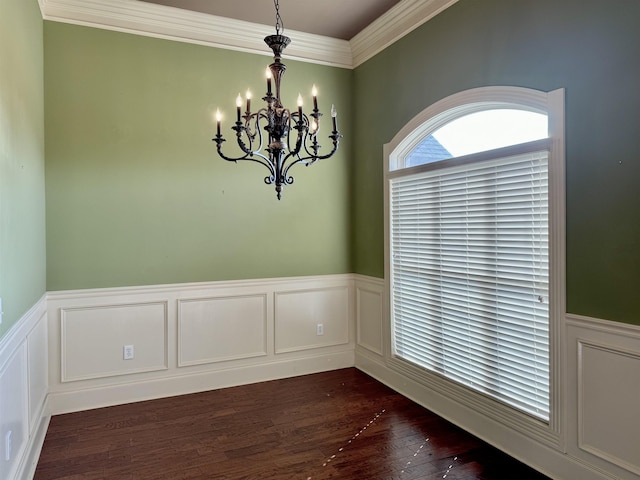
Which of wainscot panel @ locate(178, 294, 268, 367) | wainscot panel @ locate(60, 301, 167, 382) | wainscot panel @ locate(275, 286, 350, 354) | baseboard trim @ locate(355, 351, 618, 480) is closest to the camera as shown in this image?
baseboard trim @ locate(355, 351, 618, 480)

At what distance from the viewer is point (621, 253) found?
2.21 metres

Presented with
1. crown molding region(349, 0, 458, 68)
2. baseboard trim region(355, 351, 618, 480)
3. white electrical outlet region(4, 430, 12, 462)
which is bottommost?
baseboard trim region(355, 351, 618, 480)

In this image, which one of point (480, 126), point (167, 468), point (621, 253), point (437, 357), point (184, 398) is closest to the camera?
point (621, 253)

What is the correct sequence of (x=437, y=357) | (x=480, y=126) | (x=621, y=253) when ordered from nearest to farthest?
(x=621, y=253) < (x=480, y=126) < (x=437, y=357)

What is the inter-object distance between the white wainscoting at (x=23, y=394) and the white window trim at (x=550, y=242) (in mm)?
2779

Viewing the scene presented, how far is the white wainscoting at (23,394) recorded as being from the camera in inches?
84.4

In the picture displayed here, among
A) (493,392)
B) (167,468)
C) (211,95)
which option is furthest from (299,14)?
(167,468)

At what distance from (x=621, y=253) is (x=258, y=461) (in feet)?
7.88

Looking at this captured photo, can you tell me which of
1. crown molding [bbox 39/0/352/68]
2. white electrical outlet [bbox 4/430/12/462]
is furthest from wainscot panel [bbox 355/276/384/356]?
white electrical outlet [bbox 4/430/12/462]

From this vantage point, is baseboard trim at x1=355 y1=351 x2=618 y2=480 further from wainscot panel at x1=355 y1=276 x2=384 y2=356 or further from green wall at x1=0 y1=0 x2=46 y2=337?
green wall at x1=0 y1=0 x2=46 y2=337

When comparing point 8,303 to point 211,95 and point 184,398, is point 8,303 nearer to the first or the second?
point 184,398

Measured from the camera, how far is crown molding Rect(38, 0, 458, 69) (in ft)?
11.5

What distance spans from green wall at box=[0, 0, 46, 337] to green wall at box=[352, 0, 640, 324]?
2807mm

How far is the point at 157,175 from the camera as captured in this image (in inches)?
151
